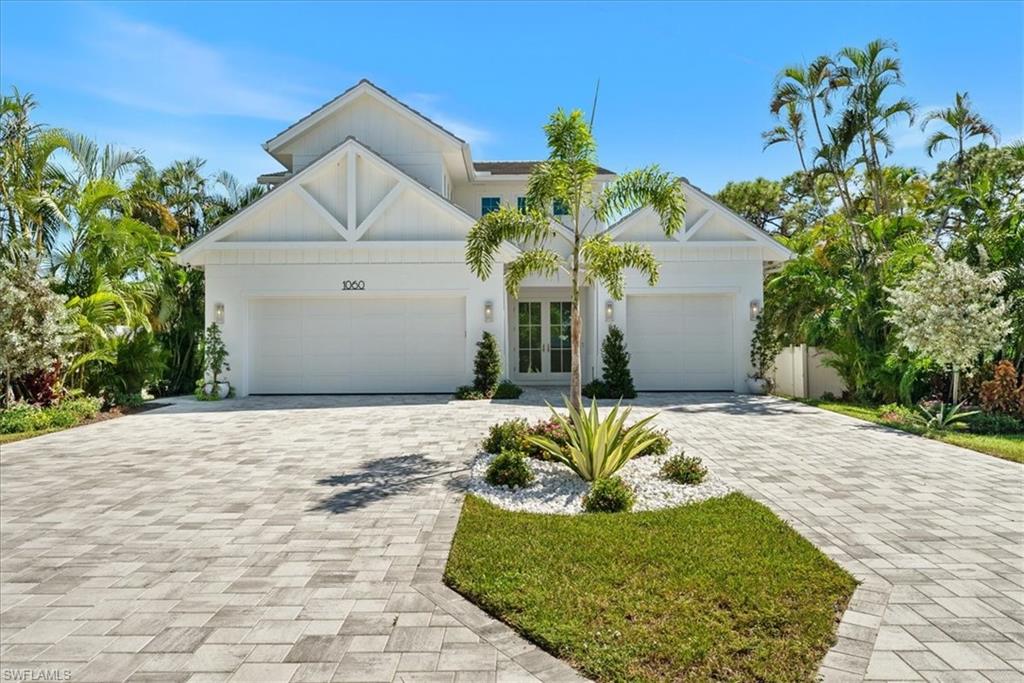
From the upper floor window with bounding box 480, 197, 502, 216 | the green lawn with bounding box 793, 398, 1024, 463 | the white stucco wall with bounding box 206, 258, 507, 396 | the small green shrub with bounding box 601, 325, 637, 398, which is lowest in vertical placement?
the green lawn with bounding box 793, 398, 1024, 463

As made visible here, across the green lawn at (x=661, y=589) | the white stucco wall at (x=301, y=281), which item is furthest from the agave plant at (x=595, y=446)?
the white stucco wall at (x=301, y=281)

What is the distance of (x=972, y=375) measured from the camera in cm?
1059

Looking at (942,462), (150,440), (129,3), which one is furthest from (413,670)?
(129,3)

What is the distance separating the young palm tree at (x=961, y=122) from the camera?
16.5 meters

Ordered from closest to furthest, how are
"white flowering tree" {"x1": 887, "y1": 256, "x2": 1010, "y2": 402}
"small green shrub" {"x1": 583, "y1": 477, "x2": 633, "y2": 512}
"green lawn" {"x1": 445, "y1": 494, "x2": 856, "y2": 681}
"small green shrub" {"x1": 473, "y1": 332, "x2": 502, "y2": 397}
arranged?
"green lawn" {"x1": 445, "y1": 494, "x2": 856, "y2": 681}
"small green shrub" {"x1": 583, "y1": 477, "x2": 633, "y2": 512}
"white flowering tree" {"x1": 887, "y1": 256, "x2": 1010, "y2": 402}
"small green shrub" {"x1": 473, "y1": 332, "x2": 502, "y2": 397}

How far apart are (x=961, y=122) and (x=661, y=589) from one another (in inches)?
766

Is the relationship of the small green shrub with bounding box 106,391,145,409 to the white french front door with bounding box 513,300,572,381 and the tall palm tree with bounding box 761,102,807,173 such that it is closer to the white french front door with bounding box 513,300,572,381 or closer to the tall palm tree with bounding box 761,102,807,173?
the white french front door with bounding box 513,300,572,381

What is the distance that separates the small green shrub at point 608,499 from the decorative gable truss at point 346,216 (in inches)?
384

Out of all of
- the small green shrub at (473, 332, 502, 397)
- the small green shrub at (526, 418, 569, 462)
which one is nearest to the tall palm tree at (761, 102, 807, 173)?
the small green shrub at (473, 332, 502, 397)

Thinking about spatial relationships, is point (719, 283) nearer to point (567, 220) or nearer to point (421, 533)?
point (567, 220)

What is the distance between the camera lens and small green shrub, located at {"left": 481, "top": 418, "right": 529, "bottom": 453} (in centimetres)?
758

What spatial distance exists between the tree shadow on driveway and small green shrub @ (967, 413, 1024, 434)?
29.7 feet

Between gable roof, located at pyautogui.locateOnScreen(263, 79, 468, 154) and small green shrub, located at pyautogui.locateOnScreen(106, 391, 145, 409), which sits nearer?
small green shrub, located at pyautogui.locateOnScreen(106, 391, 145, 409)

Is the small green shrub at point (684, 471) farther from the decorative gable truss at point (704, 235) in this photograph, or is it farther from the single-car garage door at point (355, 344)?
the decorative gable truss at point (704, 235)
